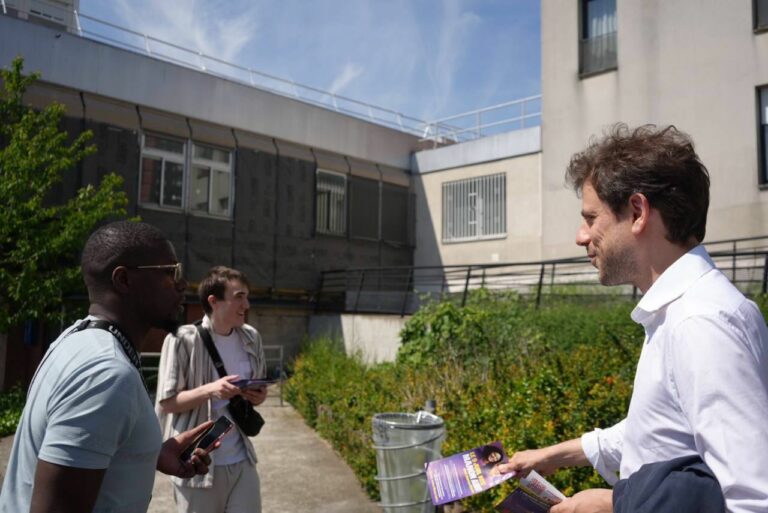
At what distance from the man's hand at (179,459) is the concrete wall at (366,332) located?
471 inches

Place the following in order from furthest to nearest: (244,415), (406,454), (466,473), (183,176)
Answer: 1. (183,176)
2. (406,454)
3. (244,415)
4. (466,473)

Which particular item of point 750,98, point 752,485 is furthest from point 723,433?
point 750,98

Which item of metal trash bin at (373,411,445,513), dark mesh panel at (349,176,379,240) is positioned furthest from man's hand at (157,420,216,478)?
dark mesh panel at (349,176,379,240)

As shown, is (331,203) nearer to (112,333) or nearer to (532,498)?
(532,498)

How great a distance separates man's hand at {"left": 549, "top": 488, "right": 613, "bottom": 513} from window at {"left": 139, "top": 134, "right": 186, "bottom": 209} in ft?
52.4

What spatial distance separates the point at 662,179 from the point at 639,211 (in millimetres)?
116

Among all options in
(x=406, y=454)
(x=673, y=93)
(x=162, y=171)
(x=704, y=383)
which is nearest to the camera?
(x=704, y=383)

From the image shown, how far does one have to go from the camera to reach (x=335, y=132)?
2092 centimetres

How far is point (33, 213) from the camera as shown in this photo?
12.2 metres

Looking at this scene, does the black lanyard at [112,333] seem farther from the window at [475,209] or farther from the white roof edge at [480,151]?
the window at [475,209]

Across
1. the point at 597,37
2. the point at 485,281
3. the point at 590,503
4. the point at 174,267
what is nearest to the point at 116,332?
the point at 174,267

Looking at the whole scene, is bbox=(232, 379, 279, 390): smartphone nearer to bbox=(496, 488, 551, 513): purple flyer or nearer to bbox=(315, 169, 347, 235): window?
bbox=(496, 488, 551, 513): purple flyer

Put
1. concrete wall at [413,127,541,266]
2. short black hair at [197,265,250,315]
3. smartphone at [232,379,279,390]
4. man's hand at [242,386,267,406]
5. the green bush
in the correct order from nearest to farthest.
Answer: smartphone at [232,379,279,390]
man's hand at [242,386,267,406]
short black hair at [197,265,250,315]
the green bush
concrete wall at [413,127,541,266]

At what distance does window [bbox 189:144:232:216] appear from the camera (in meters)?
18.0
